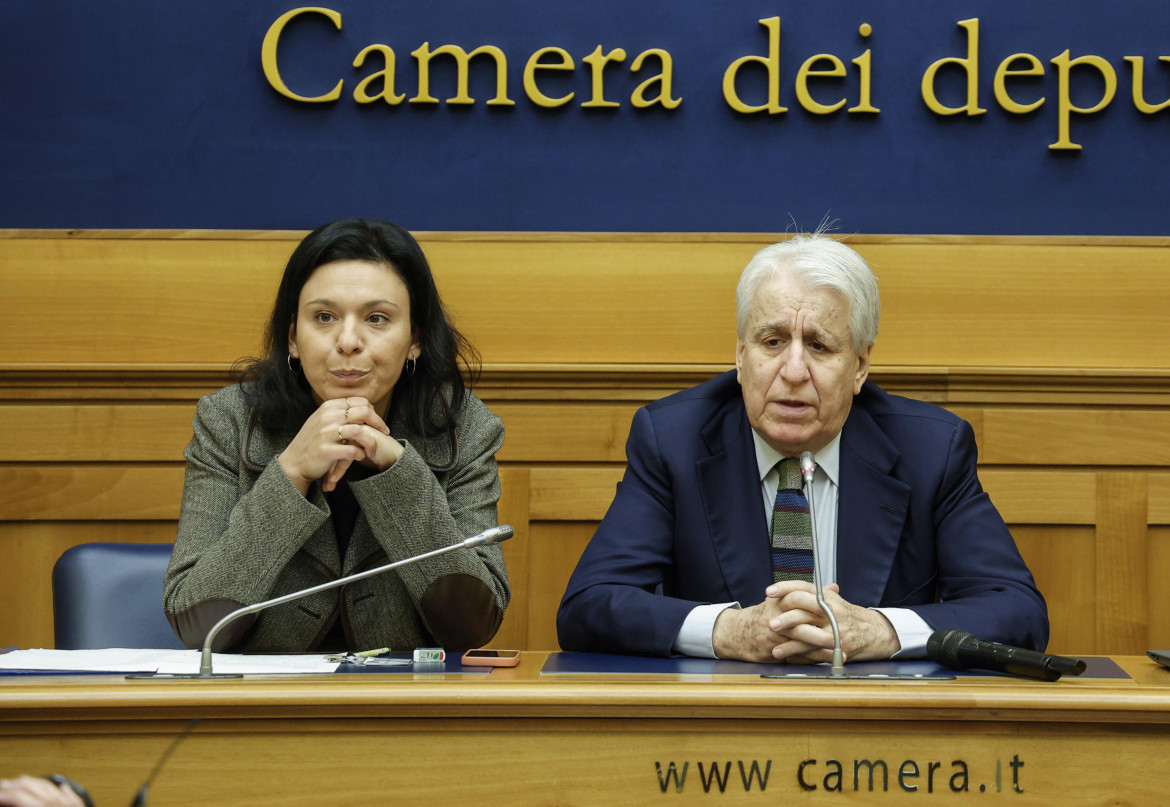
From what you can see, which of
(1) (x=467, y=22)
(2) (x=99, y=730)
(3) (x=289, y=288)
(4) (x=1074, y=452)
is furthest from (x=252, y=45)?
(4) (x=1074, y=452)

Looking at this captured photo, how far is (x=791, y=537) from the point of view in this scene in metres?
1.94

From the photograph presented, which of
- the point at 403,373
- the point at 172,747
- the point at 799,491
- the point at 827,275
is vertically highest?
the point at 827,275

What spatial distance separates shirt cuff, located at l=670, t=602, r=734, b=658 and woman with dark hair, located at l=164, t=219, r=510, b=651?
400 mm

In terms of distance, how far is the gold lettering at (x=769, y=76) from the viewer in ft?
8.99

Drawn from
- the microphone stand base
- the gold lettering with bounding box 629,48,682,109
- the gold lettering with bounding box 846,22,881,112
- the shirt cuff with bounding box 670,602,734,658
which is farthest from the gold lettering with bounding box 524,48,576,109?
the microphone stand base

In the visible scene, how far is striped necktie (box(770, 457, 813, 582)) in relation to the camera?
1.93m

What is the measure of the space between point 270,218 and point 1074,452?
204 cm

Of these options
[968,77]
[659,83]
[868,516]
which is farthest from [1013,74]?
[868,516]

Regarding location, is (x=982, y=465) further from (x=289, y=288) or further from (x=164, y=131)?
(x=164, y=131)

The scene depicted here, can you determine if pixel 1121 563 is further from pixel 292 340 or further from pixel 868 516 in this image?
pixel 292 340

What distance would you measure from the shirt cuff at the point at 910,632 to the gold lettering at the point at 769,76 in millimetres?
1486

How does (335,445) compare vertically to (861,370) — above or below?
below

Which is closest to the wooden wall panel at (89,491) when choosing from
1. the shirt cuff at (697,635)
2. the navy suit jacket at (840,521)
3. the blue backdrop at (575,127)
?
the blue backdrop at (575,127)

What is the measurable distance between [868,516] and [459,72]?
4.99 ft
